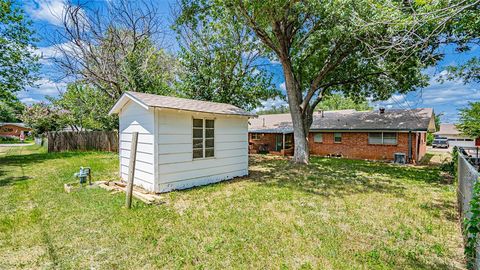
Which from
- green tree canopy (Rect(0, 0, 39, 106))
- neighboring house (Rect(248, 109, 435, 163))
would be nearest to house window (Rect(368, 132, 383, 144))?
neighboring house (Rect(248, 109, 435, 163))

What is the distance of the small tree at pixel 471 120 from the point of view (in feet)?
26.9

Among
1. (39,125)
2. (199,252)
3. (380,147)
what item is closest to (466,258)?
(199,252)

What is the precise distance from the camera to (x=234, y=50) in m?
14.0

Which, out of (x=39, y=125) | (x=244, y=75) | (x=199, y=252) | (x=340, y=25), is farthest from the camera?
(x=39, y=125)

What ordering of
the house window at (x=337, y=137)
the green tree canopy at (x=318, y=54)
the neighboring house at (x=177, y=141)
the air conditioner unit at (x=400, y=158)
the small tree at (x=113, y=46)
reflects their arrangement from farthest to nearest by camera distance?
the house window at (x=337, y=137) < the air conditioner unit at (x=400, y=158) < the small tree at (x=113, y=46) < the green tree canopy at (x=318, y=54) < the neighboring house at (x=177, y=141)

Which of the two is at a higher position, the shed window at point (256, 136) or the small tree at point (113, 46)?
the small tree at point (113, 46)

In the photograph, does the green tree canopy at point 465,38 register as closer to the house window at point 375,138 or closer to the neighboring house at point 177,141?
the house window at point 375,138

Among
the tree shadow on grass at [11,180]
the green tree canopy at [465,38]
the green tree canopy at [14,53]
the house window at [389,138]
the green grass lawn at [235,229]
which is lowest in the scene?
the green grass lawn at [235,229]

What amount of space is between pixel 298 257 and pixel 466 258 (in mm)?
2318

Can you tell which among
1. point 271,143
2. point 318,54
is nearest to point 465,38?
point 318,54

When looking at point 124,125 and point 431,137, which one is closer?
point 124,125

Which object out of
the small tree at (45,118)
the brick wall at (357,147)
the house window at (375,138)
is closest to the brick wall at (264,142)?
the brick wall at (357,147)

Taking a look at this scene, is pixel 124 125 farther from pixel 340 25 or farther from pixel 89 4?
pixel 89 4

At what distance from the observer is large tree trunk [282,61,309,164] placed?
12.2 metres
